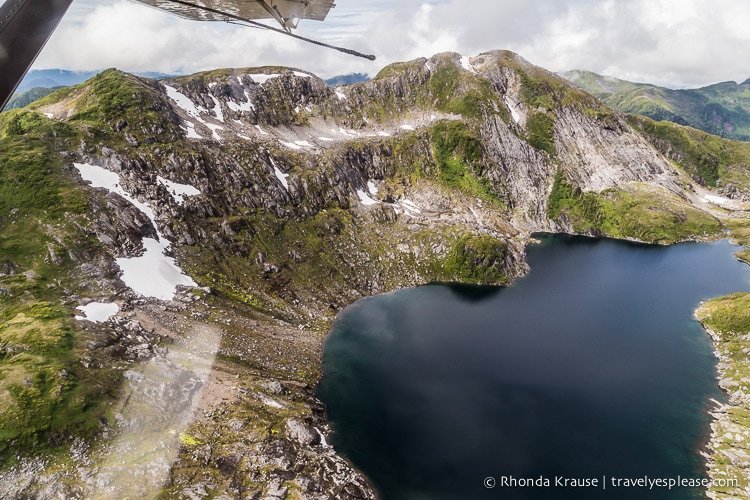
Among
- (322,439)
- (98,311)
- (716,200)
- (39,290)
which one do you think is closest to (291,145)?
(98,311)

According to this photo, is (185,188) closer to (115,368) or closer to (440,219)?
(115,368)

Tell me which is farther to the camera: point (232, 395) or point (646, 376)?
point (646, 376)

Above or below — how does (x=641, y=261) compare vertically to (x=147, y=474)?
above

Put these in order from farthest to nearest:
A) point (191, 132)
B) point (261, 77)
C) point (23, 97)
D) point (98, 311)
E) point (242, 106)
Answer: point (261, 77) → point (242, 106) → point (191, 132) → point (98, 311) → point (23, 97)

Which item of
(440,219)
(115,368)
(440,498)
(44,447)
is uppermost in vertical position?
(440,219)

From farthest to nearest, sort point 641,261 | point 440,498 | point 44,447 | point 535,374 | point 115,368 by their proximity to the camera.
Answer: point 641,261, point 535,374, point 115,368, point 440,498, point 44,447

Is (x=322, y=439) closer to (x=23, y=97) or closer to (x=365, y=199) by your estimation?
(x=23, y=97)

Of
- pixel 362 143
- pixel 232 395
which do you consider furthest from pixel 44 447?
pixel 362 143
